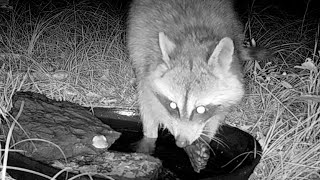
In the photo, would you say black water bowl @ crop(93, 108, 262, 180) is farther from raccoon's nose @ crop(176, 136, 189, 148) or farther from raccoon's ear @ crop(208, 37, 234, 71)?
raccoon's ear @ crop(208, 37, 234, 71)

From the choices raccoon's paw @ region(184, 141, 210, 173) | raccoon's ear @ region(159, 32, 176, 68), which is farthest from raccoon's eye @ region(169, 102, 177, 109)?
raccoon's paw @ region(184, 141, 210, 173)

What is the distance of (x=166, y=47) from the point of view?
3.38 m

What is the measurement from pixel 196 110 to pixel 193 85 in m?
0.19

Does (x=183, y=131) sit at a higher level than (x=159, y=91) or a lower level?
lower

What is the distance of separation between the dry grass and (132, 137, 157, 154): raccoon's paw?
0.77 metres

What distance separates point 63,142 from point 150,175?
745 millimetres

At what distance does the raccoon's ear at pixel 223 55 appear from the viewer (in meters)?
3.12

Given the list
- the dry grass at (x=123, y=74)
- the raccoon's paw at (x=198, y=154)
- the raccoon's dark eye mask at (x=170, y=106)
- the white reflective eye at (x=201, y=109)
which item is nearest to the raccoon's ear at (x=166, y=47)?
the raccoon's dark eye mask at (x=170, y=106)

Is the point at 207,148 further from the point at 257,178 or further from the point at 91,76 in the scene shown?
the point at 91,76

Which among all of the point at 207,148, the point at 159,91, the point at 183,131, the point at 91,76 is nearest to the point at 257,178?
the point at 207,148

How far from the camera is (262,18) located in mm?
6590

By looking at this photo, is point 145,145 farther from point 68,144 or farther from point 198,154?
point 68,144

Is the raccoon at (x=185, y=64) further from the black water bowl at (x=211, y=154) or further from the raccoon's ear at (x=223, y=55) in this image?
the black water bowl at (x=211, y=154)

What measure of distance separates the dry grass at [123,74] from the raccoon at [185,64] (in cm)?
59
